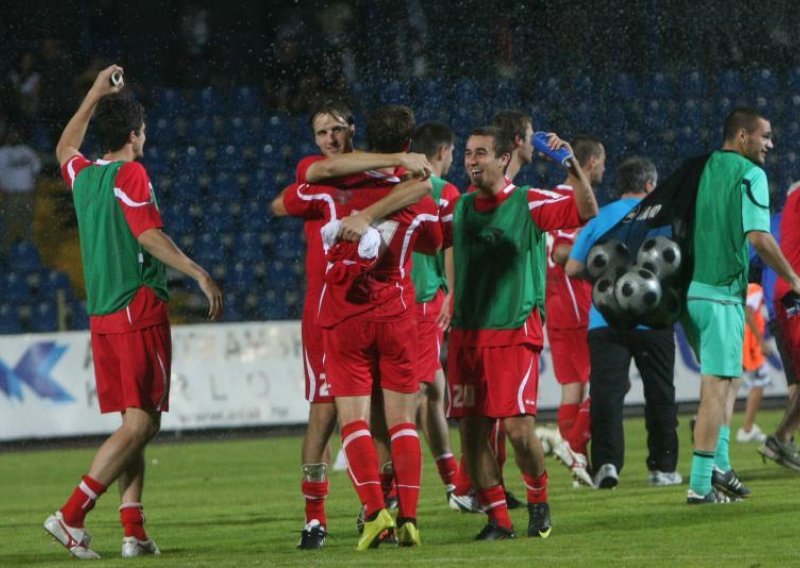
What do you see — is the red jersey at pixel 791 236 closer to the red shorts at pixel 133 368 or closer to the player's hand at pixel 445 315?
the player's hand at pixel 445 315

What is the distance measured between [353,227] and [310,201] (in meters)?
0.33

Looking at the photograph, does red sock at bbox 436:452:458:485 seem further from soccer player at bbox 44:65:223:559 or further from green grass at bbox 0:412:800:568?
soccer player at bbox 44:65:223:559

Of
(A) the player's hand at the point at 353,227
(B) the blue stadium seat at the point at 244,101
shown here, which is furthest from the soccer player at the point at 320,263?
(B) the blue stadium seat at the point at 244,101

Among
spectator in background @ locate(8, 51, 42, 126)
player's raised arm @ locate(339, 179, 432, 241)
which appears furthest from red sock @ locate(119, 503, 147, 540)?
spectator in background @ locate(8, 51, 42, 126)

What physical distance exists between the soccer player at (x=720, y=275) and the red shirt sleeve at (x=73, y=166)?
2992 mm

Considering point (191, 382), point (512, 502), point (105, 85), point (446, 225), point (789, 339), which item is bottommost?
point (191, 382)

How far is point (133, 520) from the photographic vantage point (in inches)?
270

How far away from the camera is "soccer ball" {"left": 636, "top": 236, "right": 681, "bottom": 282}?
25.0 ft

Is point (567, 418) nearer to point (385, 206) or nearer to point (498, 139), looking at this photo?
point (498, 139)

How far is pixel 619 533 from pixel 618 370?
114 inches

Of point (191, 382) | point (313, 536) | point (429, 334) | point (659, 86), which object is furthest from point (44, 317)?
point (313, 536)

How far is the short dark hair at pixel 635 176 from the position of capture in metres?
9.80

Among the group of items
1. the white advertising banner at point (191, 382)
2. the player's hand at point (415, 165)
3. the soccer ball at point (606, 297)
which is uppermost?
the player's hand at point (415, 165)

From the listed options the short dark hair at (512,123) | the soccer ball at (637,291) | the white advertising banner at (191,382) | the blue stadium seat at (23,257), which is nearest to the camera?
the short dark hair at (512,123)
